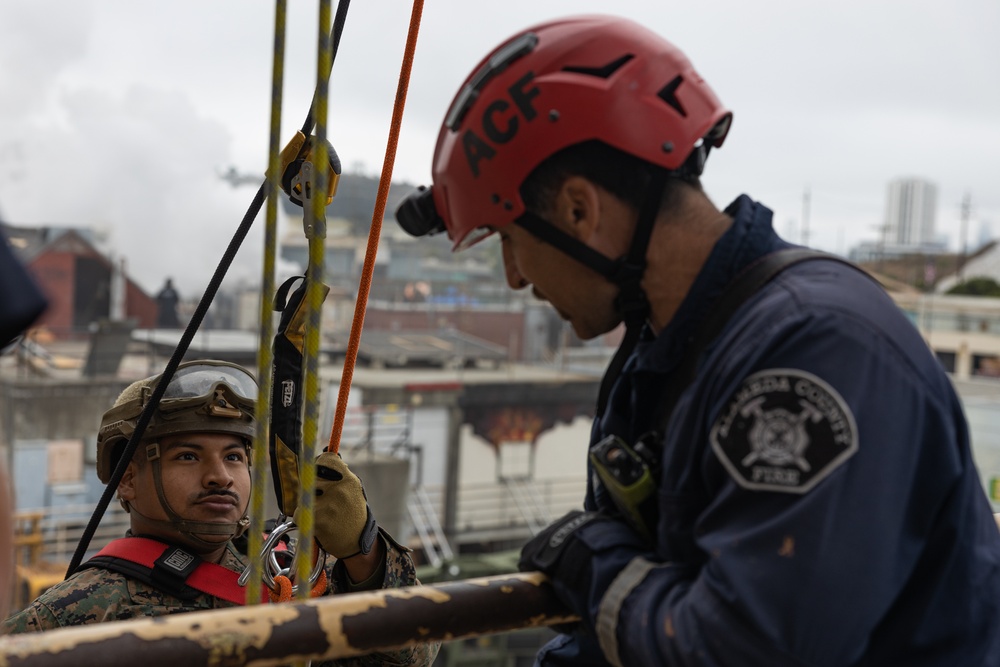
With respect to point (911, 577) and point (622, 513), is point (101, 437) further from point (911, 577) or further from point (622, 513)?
point (911, 577)

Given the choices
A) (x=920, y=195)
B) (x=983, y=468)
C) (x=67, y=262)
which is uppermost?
(x=920, y=195)

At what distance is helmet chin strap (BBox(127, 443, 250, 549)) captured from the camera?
3174mm

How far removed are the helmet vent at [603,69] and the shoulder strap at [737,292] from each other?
417 mm

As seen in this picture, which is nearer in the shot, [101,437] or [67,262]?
[101,437]

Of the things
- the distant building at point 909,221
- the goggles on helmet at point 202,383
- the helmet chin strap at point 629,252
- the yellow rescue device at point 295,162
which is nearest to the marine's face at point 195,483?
the goggles on helmet at point 202,383

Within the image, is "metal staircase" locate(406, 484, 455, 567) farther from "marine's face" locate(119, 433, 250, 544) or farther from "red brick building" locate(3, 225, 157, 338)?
"marine's face" locate(119, 433, 250, 544)

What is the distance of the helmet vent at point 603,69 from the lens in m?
1.90

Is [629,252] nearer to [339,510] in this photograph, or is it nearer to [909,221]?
[339,510]

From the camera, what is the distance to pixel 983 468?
18.7 metres

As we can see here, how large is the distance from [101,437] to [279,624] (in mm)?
2028

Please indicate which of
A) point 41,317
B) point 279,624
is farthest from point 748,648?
point 41,317

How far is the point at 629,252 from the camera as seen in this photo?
6.12 ft

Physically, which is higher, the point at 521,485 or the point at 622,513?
the point at 622,513

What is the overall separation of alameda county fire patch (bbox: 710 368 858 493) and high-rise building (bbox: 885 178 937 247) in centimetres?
5676
